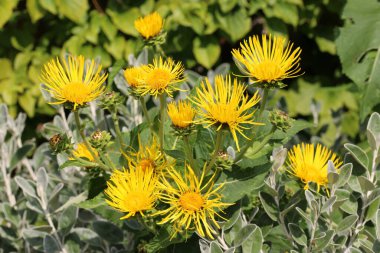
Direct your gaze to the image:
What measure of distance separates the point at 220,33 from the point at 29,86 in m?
0.96

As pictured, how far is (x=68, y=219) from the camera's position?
5.00 ft

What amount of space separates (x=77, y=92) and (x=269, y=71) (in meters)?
0.36

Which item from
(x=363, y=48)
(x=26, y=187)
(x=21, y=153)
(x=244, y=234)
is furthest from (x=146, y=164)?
(x=363, y=48)

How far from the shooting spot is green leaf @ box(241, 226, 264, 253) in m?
1.16

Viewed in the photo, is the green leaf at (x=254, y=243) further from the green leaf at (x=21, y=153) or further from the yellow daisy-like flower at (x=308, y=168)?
the green leaf at (x=21, y=153)

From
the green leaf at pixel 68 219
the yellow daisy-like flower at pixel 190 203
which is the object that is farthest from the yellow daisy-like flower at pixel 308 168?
the green leaf at pixel 68 219

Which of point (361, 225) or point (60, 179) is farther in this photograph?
point (60, 179)

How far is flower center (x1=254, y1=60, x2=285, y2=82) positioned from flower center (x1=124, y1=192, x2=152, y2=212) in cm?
30

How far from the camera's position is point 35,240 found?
1.58 metres

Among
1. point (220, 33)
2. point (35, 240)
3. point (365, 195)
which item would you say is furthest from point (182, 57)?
point (365, 195)

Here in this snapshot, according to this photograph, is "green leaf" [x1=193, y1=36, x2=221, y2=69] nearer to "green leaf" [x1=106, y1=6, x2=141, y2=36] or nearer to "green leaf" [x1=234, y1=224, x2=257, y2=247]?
"green leaf" [x1=106, y1=6, x2=141, y2=36]

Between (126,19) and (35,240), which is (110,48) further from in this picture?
(35,240)

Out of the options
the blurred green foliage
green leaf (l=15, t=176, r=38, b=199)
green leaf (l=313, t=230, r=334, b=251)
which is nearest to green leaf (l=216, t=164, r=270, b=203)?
green leaf (l=313, t=230, r=334, b=251)

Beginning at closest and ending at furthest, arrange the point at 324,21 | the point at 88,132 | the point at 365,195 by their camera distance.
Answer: the point at 365,195 → the point at 88,132 → the point at 324,21
